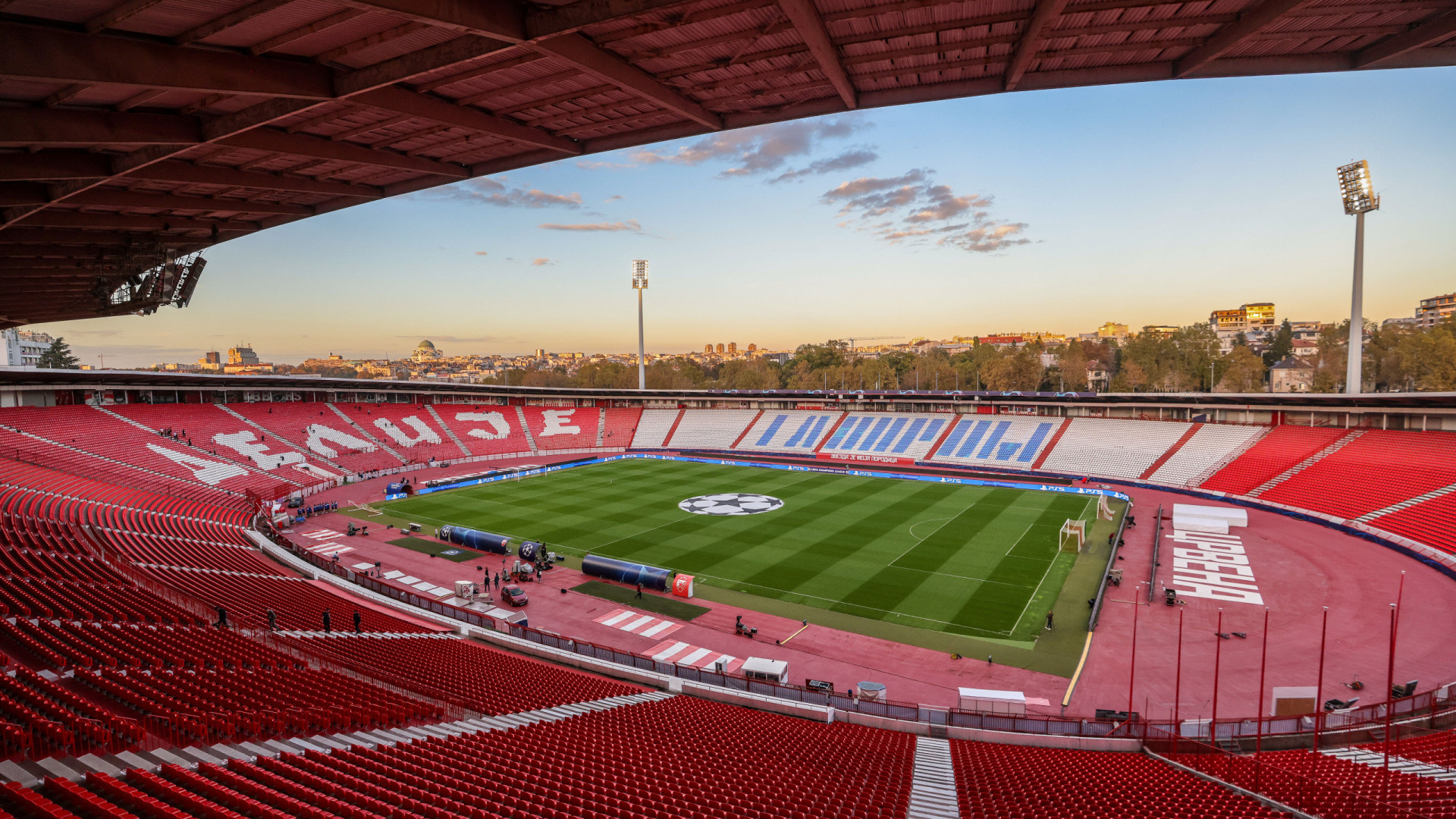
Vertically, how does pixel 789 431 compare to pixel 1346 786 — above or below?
above

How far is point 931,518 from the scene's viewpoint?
3919 cm

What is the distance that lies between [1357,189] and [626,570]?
55.6 m

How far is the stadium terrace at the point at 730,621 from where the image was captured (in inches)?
417

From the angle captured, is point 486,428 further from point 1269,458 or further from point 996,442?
point 1269,458

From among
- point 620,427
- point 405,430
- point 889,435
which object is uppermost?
point 889,435

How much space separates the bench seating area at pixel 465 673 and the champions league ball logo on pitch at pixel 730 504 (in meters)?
21.9

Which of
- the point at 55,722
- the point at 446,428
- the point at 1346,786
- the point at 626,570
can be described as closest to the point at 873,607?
the point at 626,570

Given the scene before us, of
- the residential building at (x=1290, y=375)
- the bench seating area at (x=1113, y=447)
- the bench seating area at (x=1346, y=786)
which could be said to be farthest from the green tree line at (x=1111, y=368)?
the bench seating area at (x=1346, y=786)

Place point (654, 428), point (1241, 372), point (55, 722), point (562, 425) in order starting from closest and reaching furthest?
point (55, 722) < point (562, 425) < point (654, 428) < point (1241, 372)

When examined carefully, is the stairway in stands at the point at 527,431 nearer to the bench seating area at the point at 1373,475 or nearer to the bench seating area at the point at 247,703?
the bench seating area at the point at 247,703

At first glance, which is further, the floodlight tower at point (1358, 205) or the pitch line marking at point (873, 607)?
the floodlight tower at point (1358, 205)

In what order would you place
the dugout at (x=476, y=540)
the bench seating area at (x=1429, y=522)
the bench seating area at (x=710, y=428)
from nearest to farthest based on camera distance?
the bench seating area at (x=1429, y=522)
the dugout at (x=476, y=540)
the bench seating area at (x=710, y=428)

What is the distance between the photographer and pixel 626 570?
94.0ft

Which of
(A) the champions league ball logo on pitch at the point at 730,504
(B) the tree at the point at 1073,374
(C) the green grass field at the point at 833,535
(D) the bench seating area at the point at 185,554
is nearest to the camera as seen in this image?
(D) the bench seating area at the point at 185,554
